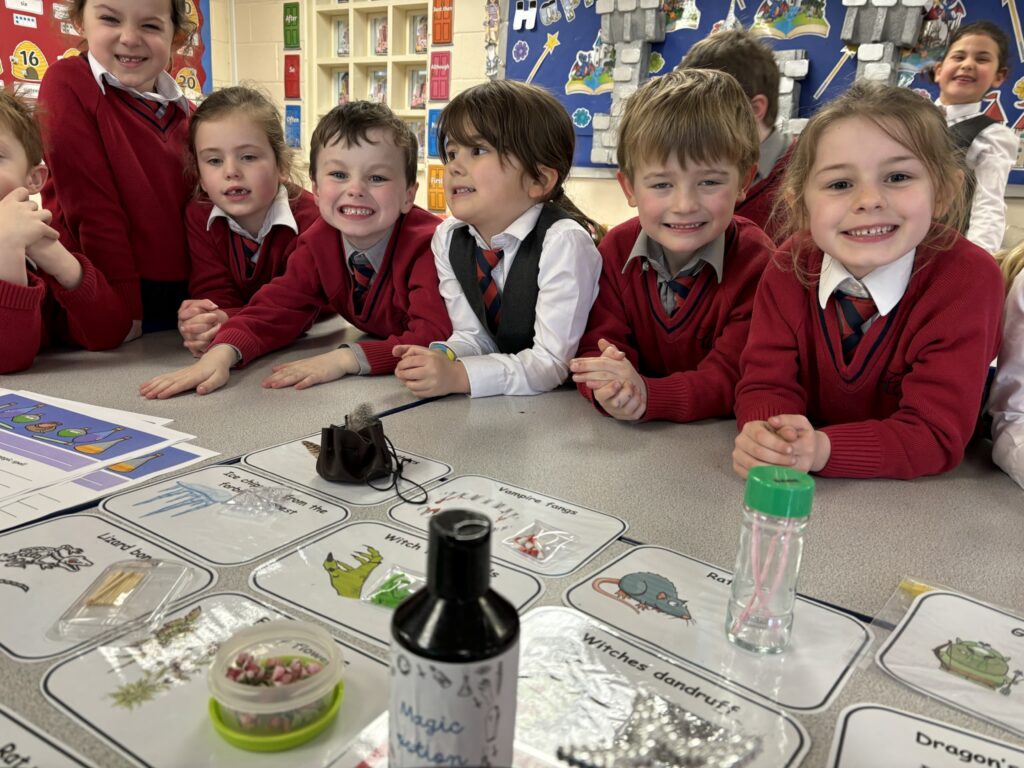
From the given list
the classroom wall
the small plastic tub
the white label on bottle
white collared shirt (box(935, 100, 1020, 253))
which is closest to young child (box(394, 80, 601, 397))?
the small plastic tub

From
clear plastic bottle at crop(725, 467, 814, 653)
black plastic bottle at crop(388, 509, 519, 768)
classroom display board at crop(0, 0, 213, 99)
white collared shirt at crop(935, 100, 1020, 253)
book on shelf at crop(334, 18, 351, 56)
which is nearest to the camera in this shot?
black plastic bottle at crop(388, 509, 519, 768)

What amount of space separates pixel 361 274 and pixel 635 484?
2.61 ft

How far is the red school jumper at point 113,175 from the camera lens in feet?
4.37

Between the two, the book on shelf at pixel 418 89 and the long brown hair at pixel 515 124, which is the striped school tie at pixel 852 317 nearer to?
the long brown hair at pixel 515 124

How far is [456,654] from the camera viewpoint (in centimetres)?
29

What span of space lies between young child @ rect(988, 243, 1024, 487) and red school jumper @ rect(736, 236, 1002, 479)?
3cm

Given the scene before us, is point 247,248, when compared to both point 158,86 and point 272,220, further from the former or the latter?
point 158,86

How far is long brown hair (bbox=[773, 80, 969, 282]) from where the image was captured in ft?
2.86

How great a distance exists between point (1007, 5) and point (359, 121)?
245cm

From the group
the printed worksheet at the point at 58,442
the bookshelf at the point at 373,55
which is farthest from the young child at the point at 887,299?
the bookshelf at the point at 373,55

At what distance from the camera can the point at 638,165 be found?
1.14 m

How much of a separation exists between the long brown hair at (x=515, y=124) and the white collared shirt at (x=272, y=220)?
0.40 metres

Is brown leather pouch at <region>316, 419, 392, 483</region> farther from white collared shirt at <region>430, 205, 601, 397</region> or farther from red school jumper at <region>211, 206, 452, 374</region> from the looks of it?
red school jumper at <region>211, 206, 452, 374</region>

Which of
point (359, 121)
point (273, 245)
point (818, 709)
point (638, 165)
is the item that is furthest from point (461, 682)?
point (273, 245)
